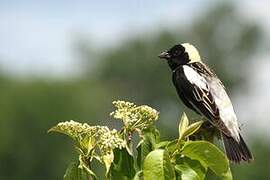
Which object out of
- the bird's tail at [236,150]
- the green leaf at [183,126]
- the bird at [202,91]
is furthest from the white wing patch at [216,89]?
the green leaf at [183,126]

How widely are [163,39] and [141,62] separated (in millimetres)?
1629

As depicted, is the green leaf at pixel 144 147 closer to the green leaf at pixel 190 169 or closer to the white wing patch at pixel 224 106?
the green leaf at pixel 190 169

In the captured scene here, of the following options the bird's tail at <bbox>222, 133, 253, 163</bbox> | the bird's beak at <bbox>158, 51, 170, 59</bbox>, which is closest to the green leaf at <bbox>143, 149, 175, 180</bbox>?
the bird's tail at <bbox>222, 133, 253, 163</bbox>

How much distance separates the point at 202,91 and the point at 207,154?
1.77 m

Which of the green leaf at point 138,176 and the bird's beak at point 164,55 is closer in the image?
the green leaf at point 138,176

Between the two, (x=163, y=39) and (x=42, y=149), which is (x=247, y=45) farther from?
(x=42, y=149)

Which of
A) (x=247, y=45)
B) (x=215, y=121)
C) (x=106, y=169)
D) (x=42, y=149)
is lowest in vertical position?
(x=106, y=169)

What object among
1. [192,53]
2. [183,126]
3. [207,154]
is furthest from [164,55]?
[207,154]

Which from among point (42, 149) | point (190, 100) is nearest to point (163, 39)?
point (42, 149)

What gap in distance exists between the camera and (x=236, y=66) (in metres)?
57.5

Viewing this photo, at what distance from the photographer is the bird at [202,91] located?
175 inches

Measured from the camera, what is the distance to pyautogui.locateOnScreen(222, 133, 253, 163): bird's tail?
166 inches

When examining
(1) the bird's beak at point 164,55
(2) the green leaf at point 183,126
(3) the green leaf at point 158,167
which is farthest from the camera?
(1) the bird's beak at point 164,55

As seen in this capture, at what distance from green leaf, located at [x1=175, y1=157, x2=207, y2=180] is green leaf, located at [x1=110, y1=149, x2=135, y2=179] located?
12 cm
